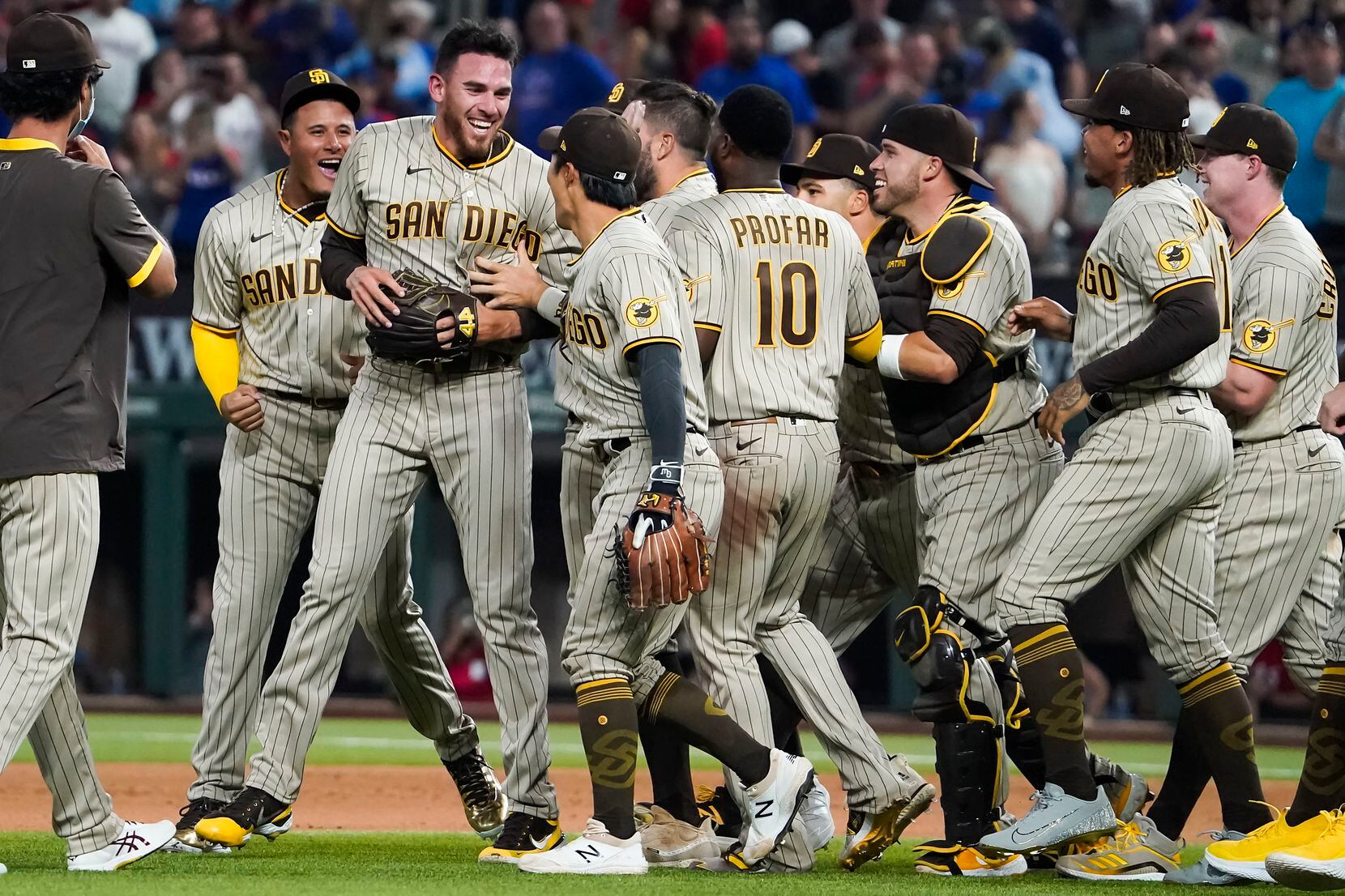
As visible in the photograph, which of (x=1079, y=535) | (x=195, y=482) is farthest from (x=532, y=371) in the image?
(x=1079, y=535)

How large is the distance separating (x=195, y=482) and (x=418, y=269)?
7.09 m

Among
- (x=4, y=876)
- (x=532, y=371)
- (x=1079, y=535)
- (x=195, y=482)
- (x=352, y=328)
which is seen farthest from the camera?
(x=195, y=482)

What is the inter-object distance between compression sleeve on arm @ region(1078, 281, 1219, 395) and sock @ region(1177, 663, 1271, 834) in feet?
2.92

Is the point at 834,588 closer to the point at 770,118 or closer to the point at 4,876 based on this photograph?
the point at 770,118

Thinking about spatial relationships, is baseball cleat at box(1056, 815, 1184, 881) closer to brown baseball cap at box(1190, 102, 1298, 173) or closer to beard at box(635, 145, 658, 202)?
brown baseball cap at box(1190, 102, 1298, 173)

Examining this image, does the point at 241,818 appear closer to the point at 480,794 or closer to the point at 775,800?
the point at 480,794

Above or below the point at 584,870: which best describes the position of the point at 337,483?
above

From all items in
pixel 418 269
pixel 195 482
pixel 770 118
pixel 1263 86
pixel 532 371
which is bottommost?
pixel 195 482

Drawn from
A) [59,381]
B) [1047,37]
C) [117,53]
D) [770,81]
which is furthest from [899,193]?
[117,53]

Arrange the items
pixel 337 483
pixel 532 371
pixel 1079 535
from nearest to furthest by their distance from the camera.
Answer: pixel 1079 535 < pixel 337 483 < pixel 532 371

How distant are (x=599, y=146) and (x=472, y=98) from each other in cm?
64

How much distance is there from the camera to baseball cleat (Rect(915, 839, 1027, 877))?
4805mm

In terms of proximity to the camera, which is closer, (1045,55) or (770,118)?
(770,118)

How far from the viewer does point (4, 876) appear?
4.21 metres
